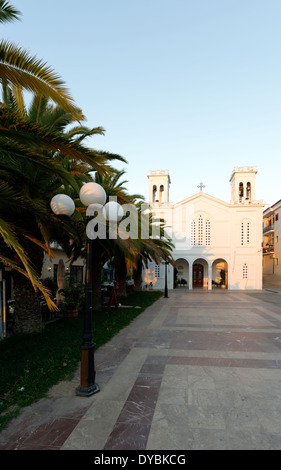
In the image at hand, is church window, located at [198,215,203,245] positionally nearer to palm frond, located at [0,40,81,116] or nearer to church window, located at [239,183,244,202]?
church window, located at [239,183,244,202]

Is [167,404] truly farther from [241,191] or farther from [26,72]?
[241,191]

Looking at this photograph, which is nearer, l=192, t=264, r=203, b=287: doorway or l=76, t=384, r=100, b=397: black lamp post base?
l=76, t=384, r=100, b=397: black lamp post base

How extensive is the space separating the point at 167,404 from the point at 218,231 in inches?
1109

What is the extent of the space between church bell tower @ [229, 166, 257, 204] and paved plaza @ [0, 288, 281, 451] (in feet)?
85.3

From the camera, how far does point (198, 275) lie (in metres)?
34.5

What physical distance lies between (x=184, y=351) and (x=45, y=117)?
291 inches

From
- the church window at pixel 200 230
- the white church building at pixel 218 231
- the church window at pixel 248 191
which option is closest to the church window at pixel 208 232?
the white church building at pixel 218 231

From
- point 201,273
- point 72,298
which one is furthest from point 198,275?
point 72,298

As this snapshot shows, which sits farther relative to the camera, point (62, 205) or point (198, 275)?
point (198, 275)

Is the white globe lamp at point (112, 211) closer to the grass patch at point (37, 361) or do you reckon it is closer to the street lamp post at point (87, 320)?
the street lamp post at point (87, 320)

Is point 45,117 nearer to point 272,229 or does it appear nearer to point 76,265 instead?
point 76,265

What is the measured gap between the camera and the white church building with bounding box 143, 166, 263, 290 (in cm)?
3038

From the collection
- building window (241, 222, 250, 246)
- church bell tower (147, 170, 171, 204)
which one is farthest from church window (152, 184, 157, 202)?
building window (241, 222, 250, 246)
